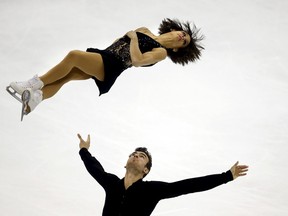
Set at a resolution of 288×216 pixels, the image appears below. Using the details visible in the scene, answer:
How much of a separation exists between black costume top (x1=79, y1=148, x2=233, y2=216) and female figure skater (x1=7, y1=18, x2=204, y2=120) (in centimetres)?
90

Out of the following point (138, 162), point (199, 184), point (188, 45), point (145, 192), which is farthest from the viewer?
point (188, 45)

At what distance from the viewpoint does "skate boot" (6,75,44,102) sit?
11.6ft

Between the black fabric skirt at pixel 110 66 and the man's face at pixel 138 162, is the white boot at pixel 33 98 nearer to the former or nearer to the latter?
the black fabric skirt at pixel 110 66

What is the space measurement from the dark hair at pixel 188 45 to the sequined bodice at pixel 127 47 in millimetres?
465

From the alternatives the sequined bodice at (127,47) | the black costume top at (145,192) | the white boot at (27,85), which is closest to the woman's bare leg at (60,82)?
the white boot at (27,85)

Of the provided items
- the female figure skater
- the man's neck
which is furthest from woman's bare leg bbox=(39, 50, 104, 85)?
the man's neck

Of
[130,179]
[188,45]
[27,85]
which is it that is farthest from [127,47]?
[130,179]

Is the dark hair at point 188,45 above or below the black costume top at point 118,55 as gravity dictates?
above

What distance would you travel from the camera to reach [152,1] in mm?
6770

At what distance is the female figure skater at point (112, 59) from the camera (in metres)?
3.61

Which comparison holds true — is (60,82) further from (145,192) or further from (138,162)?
(145,192)

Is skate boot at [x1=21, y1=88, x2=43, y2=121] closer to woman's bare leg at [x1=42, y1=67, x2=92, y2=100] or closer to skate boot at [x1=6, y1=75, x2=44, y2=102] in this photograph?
skate boot at [x1=6, y1=75, x2=44, y2=102]

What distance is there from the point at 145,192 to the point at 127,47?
1.20 m

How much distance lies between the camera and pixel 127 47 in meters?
3.90
